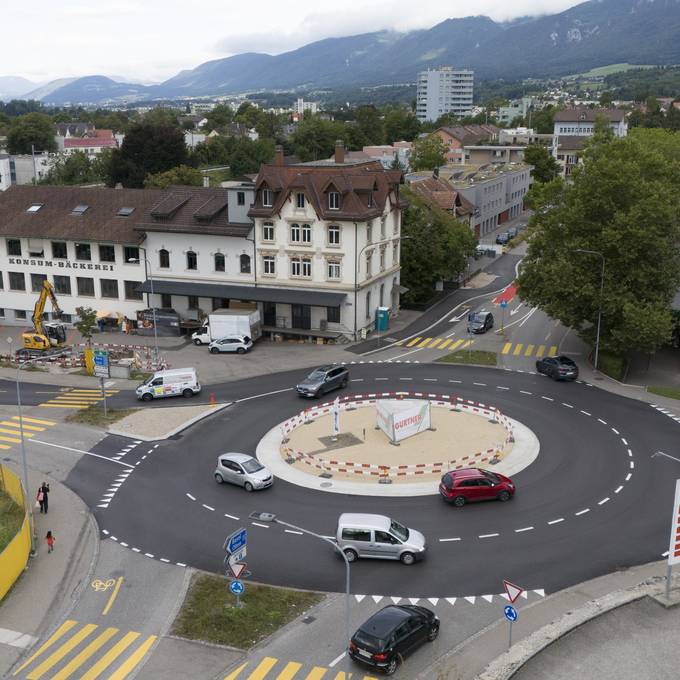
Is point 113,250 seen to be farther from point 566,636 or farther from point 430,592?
point 566,636

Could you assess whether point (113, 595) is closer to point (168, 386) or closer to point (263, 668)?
point (263, 668)

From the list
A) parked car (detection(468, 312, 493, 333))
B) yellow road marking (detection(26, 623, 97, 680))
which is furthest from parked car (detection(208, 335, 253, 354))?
yellow road marking (detection(26, 623, 97, 680))

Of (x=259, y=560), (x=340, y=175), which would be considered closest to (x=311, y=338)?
A: (x=340, y=175)

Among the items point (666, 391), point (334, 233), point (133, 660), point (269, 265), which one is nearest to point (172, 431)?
point (133, 660)

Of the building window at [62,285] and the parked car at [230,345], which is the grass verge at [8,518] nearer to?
the parked car at [230,345]

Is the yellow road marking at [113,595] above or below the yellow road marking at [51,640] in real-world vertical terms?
below

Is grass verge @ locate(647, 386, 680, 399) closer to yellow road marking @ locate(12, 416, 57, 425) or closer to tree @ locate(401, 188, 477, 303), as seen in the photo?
tree @ locate(401, 188, 477, 303)

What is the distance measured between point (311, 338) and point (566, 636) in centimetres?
4495

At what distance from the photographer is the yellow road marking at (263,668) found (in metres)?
25.1

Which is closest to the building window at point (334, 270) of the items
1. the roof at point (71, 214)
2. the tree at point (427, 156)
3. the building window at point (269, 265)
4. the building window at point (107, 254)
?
the building window at point (269, 265)

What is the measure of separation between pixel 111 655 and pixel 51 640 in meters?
2.77

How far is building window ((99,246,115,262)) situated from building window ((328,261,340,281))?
21.8 meters

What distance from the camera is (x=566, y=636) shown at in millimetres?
26141

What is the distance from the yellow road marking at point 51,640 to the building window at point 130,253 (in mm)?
49021
